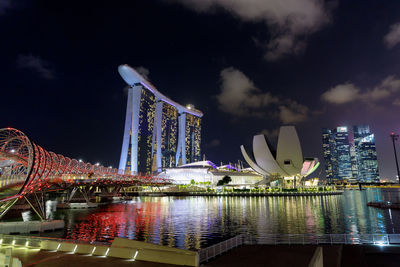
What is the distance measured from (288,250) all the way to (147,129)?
10686cm

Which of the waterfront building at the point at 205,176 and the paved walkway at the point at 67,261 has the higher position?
the waterfront building at the point at 205,176

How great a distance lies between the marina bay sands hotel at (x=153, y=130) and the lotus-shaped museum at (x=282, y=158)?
3523 centimetres

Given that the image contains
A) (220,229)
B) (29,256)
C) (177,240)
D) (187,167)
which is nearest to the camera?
(29,256)

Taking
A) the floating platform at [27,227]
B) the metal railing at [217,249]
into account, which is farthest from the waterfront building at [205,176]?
the metal railing at [217,249]

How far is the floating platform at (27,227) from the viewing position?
16859 millimetres

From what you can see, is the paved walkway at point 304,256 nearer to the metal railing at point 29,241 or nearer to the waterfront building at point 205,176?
the metal railing at point 29,241

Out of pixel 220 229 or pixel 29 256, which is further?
pixel 220 229

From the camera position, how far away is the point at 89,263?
7.52 meters

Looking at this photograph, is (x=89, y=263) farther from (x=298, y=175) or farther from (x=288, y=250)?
(x=298, y=175)

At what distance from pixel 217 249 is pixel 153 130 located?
114 metres

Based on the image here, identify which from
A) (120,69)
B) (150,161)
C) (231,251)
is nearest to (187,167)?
(150,161)

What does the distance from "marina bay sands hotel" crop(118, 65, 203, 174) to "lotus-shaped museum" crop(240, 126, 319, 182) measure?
1387 inches

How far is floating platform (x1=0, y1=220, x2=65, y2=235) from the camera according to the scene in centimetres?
1686

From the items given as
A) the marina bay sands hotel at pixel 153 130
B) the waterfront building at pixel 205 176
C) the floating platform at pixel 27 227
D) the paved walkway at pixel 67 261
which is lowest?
the floating platform at pixel 27 227
